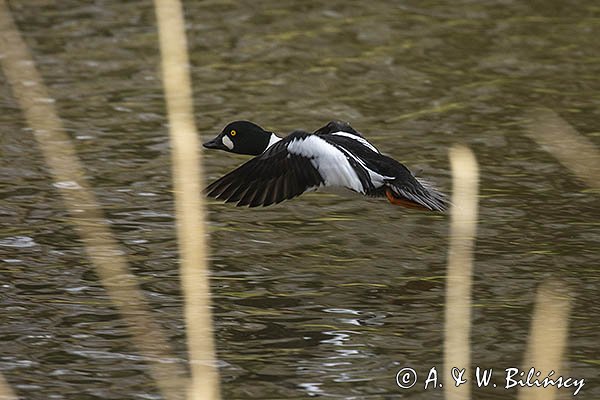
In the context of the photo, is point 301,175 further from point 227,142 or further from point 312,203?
point 312,203

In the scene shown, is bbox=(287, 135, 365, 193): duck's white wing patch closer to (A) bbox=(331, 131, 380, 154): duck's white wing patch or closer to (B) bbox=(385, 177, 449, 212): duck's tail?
(B) bbox=(385, 177, 449, 212): duck's tail

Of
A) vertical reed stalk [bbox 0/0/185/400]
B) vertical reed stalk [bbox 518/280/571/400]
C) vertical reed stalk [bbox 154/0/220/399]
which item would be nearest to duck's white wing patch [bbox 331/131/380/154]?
vertical reed stalk [bbox 518/280/571/400]

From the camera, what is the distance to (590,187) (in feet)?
24.8

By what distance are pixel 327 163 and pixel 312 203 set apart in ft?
4.66

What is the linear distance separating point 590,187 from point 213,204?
2.27 meters

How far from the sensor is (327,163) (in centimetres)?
609

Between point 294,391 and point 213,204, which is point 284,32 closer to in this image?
point 213,204

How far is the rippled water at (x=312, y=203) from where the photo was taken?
211 inches

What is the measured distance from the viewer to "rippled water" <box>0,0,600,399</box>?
5.36 metres

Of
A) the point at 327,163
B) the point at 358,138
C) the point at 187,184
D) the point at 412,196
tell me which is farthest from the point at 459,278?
the point at 358,138

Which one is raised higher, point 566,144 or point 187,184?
point 187,184

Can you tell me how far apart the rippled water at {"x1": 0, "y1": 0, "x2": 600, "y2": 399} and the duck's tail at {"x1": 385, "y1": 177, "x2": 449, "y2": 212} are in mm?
313

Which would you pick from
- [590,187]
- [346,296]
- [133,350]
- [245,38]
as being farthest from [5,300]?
[245,38]

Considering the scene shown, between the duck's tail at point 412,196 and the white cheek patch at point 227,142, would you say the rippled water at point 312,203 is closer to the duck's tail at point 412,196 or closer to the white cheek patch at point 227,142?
the duck's tail at point 412,196
